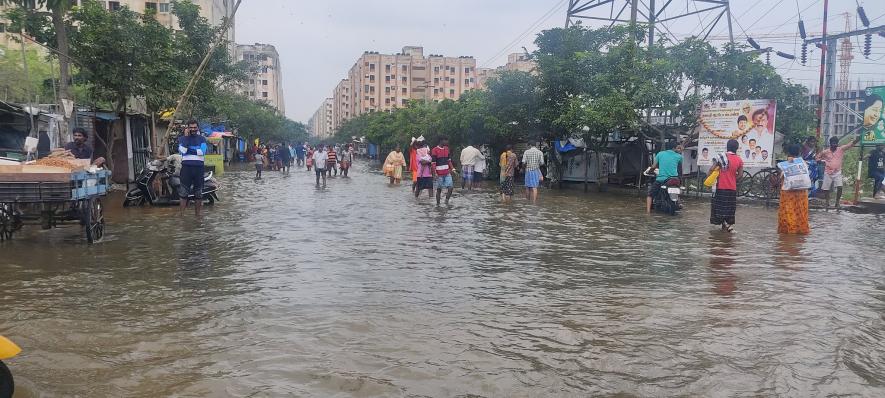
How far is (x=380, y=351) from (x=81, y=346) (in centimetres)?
200

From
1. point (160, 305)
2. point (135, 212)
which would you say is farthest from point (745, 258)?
point (135, 212)

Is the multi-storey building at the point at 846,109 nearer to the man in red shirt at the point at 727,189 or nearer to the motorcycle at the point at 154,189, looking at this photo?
the man in red shirt at the point at 727,189

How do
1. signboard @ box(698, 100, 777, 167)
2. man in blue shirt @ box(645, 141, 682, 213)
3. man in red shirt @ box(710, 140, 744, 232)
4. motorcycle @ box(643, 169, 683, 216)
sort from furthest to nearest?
signboard @ box(698, 100, 777, 167)
man in blue shirt @ box(645, 141, 682, 213)
motorcycle @ box(643, 169, 683, 216)
man in red shirt @ box(710, 140, 744, 232)

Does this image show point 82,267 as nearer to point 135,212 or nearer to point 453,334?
point 453,334

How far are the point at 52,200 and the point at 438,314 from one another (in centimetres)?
516

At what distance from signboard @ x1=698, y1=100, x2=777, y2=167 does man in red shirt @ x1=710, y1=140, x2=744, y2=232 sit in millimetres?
5795

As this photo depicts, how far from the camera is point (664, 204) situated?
1357cm

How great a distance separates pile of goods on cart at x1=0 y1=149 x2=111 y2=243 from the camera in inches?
290

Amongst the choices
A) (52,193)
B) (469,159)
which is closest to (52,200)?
(52,193)

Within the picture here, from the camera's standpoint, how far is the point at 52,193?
7.50m

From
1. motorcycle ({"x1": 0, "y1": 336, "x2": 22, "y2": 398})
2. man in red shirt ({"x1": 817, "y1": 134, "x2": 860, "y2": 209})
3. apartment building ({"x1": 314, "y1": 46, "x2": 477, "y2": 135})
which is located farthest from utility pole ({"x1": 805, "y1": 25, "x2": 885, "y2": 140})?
apartment building ({"x1": 314, "y1": 46, "x2": 477, "y2": 135})

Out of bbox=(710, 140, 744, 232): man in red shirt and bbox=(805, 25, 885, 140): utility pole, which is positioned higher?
bbox=(805, 25, 885, 140): utility pole

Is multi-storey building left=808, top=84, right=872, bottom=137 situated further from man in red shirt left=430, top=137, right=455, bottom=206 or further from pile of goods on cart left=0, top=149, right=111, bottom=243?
pile of goods on cart left=0, top=149, right=111, bottom=243

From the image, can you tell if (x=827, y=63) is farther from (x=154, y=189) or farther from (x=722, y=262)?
(x=154, y=189)
